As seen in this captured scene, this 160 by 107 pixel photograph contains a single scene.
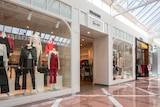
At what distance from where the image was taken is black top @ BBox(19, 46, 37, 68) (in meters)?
4.98

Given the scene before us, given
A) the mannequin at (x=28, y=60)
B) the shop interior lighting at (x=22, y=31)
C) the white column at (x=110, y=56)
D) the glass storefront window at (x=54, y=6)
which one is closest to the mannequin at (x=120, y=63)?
→ the white column at (x=110, y=56)

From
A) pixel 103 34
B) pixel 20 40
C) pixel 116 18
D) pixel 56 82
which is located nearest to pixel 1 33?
pixel 20 40

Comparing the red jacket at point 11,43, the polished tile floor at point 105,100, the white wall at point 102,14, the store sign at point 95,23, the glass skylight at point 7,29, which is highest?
the white wall at point 102,14

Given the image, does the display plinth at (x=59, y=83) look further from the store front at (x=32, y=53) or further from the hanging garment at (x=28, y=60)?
the hanging garment at (x=28, y=60)

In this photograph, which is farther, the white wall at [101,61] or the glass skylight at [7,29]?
the white wall at [101,61]

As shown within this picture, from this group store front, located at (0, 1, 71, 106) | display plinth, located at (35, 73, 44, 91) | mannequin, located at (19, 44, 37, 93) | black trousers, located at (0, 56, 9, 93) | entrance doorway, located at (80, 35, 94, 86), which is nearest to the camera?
black trousers, located at (0, 56, 9, 93)

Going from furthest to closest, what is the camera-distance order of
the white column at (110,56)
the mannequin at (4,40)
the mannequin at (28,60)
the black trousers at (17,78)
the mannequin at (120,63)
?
the mannequin at (120,63) → the white column at (110,56) → the mannequin at (28,60) → the black trousers at (17,78) → the mannequin at (4,40)

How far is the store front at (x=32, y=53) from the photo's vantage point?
14.9 ft

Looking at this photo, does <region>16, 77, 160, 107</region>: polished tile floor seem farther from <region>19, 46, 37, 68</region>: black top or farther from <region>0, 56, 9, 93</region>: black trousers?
<region>19, 46, 37, 68</region>: black top

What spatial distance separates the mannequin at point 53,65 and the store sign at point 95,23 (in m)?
2.39

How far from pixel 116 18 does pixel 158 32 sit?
10075 millimetres

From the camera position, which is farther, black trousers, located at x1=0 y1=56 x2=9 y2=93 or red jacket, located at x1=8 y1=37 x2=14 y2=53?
red jacket, located at x1=8 y1=37 x2=14 y2=53

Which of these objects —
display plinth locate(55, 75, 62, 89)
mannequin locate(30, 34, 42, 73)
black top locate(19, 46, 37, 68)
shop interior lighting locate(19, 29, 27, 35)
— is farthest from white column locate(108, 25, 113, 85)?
shop interior lighting locate(19, 29, 27, 35)

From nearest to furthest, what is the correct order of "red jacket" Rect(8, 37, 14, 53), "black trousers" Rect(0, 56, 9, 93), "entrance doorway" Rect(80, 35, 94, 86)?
1. "black trousers" Rect(0, 56, 9, 93)
2. "red jacket" Rect(8, 37, 14, 53)
3. "entrance doorway" Rect(80, 35, 94, 86)
